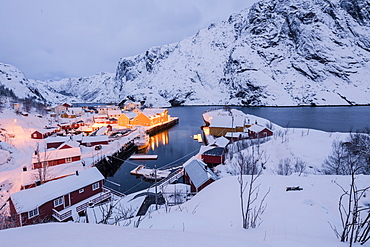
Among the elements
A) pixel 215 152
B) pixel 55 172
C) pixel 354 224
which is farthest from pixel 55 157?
pixel 354 224

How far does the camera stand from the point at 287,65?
109062mm

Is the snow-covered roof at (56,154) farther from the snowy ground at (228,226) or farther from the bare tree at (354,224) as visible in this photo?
the bare tree at (354,224)

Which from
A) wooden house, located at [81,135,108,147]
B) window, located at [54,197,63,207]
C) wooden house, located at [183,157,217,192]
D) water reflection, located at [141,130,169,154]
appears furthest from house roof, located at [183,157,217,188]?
wooden house, located at [81,135,108,147]

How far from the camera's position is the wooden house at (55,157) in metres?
18.2

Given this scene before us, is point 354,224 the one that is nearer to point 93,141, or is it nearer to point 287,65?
point 93,141

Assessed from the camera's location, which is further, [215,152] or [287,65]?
[287,65]

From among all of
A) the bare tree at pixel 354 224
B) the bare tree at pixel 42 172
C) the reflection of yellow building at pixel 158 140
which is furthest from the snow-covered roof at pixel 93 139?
the bare tree at pixel 354 224

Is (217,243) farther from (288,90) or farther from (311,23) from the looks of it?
(311,23)

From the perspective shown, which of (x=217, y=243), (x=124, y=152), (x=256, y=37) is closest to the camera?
(x=217, y=243)

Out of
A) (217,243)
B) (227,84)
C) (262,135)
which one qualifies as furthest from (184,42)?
(217,243)

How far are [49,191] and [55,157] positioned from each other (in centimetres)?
831

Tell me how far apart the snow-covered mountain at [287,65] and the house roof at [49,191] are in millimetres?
92927

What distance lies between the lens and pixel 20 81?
102 meters

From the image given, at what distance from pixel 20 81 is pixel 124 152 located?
11778 centimetres
